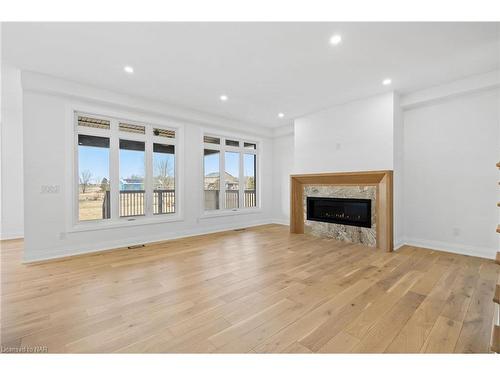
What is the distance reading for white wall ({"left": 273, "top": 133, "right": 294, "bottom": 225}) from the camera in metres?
6.50

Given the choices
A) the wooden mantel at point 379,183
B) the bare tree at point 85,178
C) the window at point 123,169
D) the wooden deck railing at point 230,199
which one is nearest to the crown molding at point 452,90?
the wooden mantel at point 379,183

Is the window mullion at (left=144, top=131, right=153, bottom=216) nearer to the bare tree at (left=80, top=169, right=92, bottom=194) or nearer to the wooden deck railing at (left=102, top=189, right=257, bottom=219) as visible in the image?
the wooden deck railing at (left=102, top=189, right=257, bottom=219)

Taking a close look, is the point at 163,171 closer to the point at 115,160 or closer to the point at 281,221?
the point at 115,160

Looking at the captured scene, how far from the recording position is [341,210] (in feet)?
14.9

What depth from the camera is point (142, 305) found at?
6.86 ft

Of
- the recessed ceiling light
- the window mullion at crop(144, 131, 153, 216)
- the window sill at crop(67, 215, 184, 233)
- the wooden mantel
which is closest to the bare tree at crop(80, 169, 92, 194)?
the window sill at crop(67, 215, 184, 233)

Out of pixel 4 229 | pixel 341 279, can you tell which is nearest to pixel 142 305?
pixel 341 279

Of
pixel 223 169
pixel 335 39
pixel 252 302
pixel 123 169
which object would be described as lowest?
pixel 252 302

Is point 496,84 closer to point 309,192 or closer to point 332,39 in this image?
point 332,39

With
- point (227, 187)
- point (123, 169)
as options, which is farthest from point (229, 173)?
point (123, 169)

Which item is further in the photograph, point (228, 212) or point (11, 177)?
point (228, 212)

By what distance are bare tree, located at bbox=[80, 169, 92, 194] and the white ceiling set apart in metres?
1.57

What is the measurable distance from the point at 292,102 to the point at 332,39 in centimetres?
203

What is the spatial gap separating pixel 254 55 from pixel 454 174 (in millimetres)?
3850
